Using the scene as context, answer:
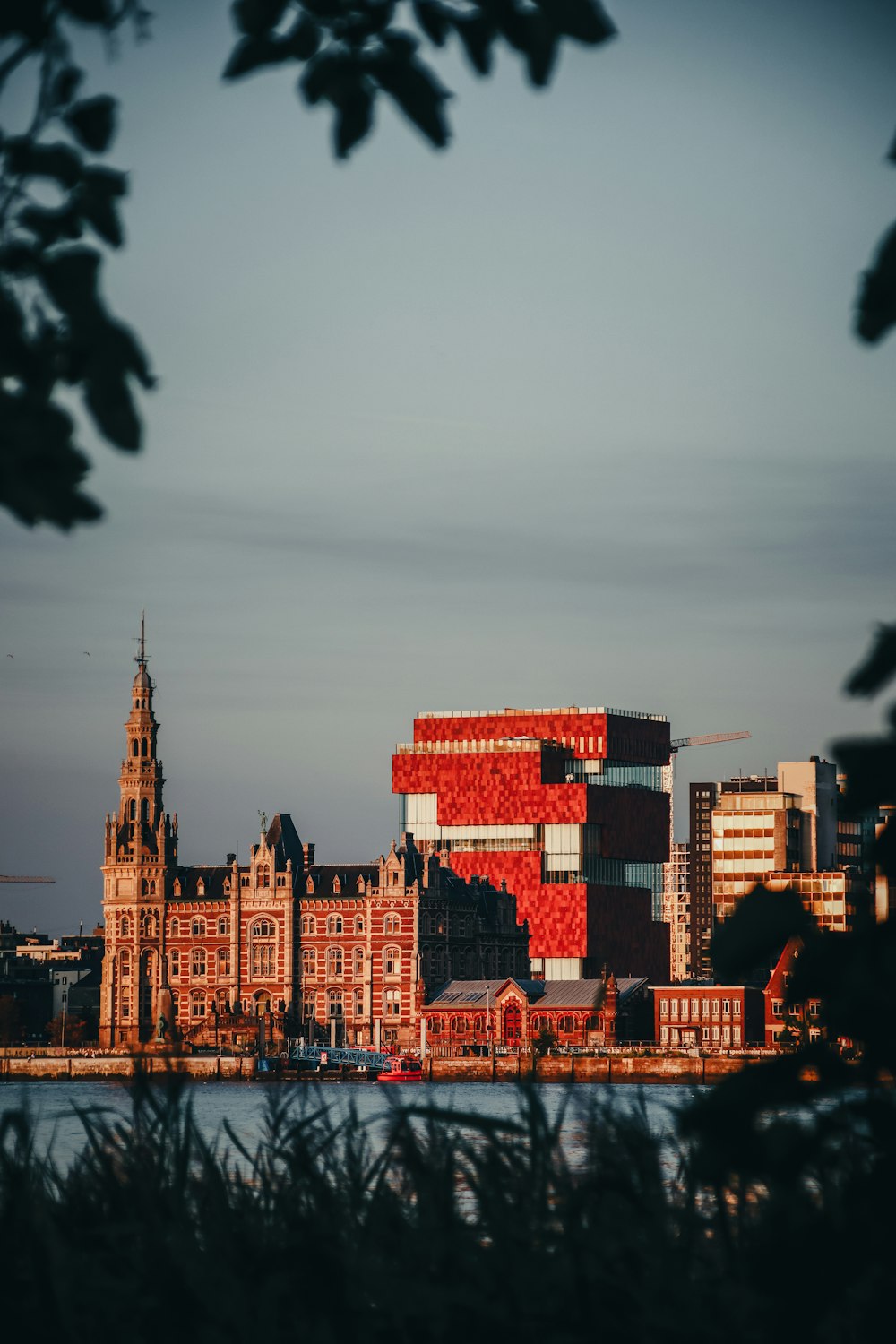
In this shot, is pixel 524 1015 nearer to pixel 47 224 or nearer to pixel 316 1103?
pixel 316 1103

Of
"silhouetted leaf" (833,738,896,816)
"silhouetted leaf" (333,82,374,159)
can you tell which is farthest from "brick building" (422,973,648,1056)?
"silhouetted leaf" (333,82,374,159)

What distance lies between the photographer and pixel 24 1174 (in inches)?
429

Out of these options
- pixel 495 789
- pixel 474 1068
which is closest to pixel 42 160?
pixel 474 1068

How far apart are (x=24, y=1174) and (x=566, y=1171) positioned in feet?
9.28

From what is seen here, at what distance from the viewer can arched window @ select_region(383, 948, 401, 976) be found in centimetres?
14300

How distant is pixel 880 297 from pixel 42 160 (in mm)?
2058

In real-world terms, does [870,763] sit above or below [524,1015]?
above

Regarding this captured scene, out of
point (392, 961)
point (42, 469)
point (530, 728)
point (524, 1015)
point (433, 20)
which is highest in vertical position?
point (530, 728)

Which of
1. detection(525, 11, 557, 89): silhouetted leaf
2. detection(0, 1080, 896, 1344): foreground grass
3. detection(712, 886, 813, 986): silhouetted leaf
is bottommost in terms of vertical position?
detection(0, 1080, 896, 1344): foreground grass

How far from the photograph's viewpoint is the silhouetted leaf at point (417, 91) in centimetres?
545

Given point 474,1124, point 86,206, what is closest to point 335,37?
point 86,206

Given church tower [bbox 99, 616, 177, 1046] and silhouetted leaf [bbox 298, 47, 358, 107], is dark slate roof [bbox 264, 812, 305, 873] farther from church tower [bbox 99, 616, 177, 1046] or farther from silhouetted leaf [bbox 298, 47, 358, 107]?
silhouetted leaf [bbox 298, 47, 358, 107]

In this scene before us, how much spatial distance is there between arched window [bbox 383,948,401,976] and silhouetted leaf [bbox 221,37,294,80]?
455ft

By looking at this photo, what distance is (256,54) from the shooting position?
18.0 feet
